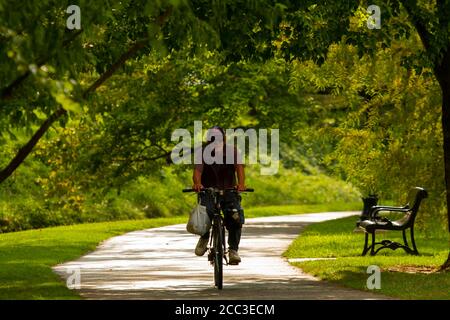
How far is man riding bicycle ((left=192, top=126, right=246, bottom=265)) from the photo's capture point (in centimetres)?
1664

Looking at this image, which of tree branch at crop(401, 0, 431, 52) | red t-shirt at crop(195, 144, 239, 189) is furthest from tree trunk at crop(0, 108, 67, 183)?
tree branch at crop(401, 0, 431, 52)

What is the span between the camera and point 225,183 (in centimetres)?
1680

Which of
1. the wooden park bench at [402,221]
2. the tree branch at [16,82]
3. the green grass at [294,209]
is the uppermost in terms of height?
the tree branch at [16,82]

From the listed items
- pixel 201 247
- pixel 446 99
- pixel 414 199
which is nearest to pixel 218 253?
pixel 201 247

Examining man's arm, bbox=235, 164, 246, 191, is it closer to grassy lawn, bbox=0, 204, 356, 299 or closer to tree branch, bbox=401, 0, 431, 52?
grassy lawn, bbox=0, 204, 356, 299

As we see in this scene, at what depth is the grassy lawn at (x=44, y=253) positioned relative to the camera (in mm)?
16375

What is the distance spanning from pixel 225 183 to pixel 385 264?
4809mm

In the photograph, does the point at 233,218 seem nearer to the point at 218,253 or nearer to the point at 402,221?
the point at 218,253

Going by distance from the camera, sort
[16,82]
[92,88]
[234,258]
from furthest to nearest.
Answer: [234,258] < [92,88] < [16,82]

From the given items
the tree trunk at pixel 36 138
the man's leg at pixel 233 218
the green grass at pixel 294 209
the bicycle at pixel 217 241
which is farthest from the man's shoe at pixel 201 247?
the green grass at pixel 294 209

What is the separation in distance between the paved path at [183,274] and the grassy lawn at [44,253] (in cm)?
39

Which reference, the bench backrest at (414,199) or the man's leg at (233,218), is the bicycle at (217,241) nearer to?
the man's leg at (233,218)
